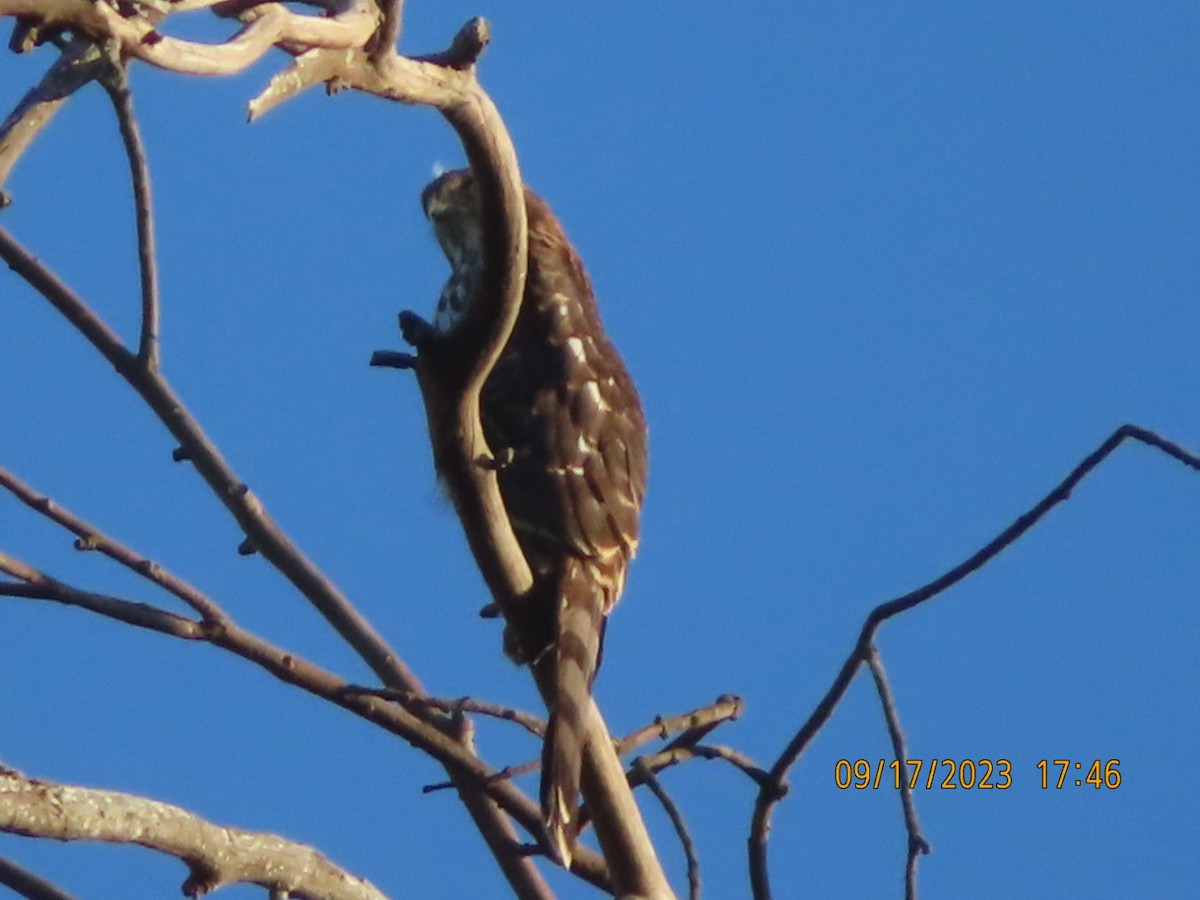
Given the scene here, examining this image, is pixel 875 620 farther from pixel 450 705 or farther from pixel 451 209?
pixel 451 209

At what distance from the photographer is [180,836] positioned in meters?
2.57

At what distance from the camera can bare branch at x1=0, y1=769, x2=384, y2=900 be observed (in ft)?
7.89

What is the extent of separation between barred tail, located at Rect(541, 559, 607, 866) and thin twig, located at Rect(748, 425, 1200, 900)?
0.30 meters

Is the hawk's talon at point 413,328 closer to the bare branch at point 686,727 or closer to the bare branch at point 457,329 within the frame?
the bare branch at point 457,329

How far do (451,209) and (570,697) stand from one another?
74.9 inches

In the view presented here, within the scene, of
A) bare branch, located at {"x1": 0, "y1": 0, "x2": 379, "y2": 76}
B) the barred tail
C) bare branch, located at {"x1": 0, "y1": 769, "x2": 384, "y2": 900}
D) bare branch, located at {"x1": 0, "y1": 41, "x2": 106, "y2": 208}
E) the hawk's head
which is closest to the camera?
Answer: bare branch, located at {"x1": 0, "y1": 0, "x2": 379, "y2": 76}

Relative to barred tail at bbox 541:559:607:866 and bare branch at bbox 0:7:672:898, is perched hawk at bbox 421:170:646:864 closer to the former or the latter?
barred tail at bbox 541:559:607:866

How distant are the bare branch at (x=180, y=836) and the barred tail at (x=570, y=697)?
0.30 m

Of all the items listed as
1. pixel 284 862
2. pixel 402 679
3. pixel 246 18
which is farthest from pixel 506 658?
pixel 246 18

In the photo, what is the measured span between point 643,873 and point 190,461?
102cm

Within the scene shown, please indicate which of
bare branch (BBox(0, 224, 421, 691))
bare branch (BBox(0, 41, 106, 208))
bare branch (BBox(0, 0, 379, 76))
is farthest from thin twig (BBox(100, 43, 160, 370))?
bare branch (BBox(0, 0, 379, 76))

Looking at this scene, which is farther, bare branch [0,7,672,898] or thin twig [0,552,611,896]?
thin twig [0,552,611,896]

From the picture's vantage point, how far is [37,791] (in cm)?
241

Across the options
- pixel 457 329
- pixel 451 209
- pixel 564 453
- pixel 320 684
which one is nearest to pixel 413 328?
pixel 457 329
